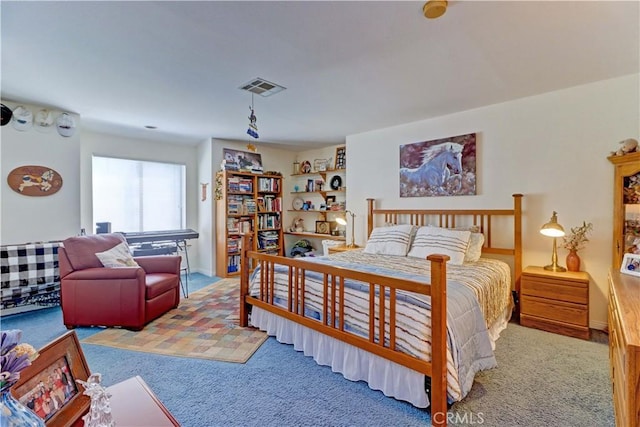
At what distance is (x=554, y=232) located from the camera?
276 cm

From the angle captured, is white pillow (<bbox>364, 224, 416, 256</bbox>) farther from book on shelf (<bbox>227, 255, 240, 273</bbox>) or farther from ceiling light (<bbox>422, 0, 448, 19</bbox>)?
book on shelf (<bbox>227, 255, 240, 273</bbox>)

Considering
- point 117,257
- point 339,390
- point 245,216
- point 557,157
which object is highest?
point 557,157

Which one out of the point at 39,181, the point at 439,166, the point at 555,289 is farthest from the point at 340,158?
the point at 39,181

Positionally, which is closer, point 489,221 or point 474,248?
point 474,248

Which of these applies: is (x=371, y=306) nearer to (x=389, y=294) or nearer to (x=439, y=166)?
(x=389, y=294)

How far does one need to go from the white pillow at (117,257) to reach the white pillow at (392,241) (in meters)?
2.68

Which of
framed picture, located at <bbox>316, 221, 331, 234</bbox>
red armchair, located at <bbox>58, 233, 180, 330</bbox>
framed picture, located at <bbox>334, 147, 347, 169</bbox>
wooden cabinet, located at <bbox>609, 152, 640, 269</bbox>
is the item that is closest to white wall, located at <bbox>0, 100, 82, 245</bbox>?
red armchair, located at <bbox>58, 233, 180, 330</bbox>

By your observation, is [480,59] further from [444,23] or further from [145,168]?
[145,168]

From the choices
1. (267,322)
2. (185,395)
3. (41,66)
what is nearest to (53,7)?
(41,66)

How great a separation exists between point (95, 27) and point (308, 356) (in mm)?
2694

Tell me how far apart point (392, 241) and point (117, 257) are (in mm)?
2993

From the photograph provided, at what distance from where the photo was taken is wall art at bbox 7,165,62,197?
3.32 m

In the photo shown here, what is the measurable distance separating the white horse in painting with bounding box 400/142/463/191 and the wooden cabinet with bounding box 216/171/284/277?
8.74 ft

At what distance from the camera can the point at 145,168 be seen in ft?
16.0
